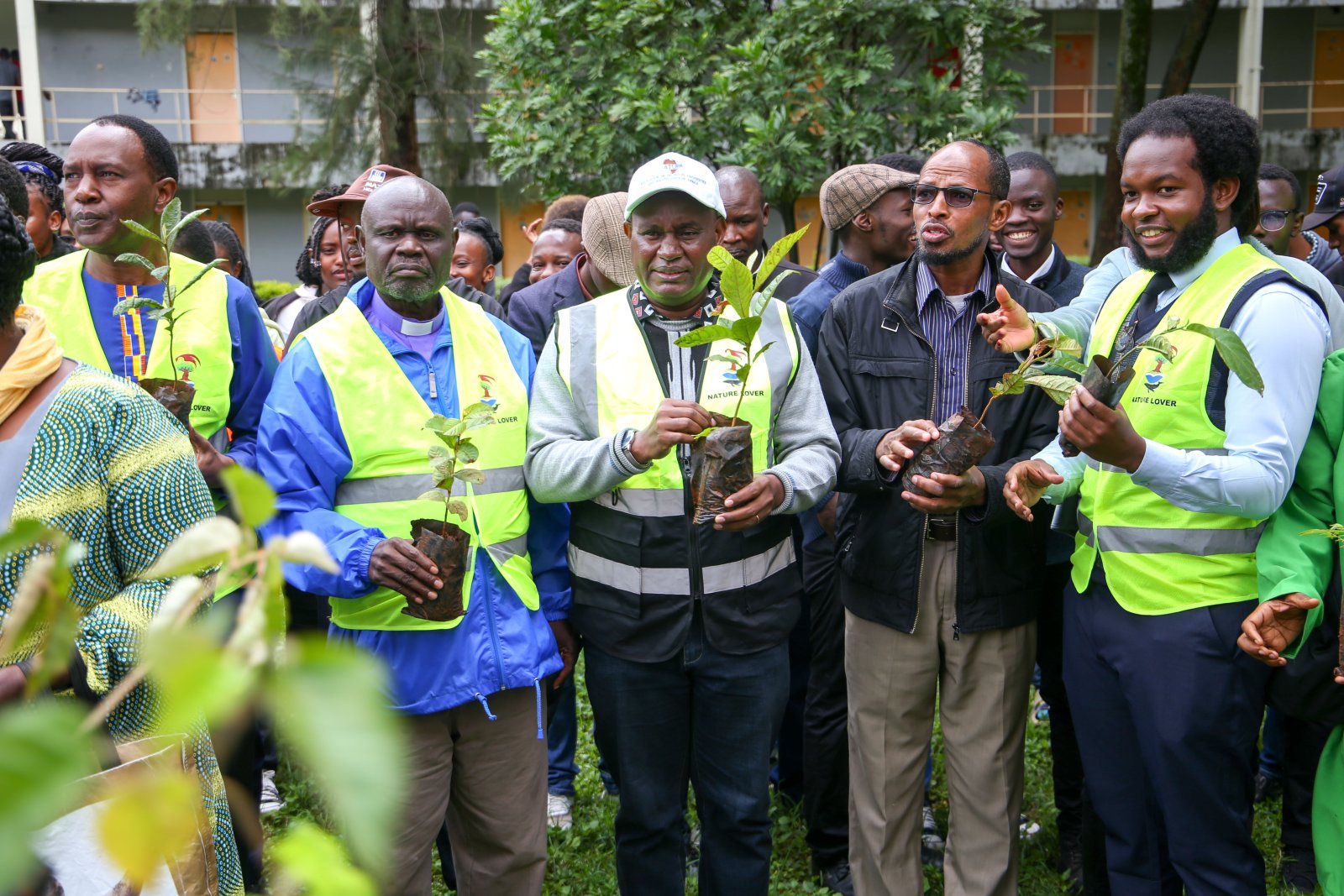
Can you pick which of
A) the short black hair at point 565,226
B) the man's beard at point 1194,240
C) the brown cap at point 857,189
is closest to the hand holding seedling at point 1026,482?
the man's beard at point 1194,240

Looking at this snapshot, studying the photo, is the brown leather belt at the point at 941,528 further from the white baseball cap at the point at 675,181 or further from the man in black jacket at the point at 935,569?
the white baseball cap at the point at 675,181

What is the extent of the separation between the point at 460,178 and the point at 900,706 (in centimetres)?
1259

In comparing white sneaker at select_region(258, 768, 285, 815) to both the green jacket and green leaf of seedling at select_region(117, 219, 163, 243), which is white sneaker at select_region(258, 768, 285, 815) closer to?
green leaf of seedling at select_region(117, 219, 163, 243)

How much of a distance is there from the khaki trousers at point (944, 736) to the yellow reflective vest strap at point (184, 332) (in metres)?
2.20

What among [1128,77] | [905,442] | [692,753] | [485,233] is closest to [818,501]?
[905,442]

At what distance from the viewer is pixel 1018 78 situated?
10.8 meters

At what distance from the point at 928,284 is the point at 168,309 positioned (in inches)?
91.5

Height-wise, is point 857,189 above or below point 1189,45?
below

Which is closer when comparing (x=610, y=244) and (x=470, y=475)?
(x=470, y=475)

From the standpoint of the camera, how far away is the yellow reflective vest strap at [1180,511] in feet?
Answer: 10.4

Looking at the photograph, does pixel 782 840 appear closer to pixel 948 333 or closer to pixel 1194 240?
pixel 948 333

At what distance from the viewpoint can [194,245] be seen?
229 inches

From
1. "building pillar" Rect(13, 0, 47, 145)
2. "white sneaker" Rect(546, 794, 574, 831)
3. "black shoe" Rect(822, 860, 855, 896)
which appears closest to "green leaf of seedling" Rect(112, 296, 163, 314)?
"white sneaker" Rect(546, 794, 574, 831)

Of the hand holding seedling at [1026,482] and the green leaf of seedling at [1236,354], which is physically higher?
the green leaf of seedling at [1236,354]
